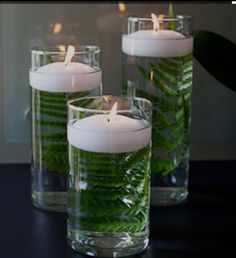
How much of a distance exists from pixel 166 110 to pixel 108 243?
0.19 metres

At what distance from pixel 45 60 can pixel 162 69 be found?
0.13 metres

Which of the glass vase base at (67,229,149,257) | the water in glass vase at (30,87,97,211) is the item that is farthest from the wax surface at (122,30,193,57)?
the glass vase base at (67,229,149,257)

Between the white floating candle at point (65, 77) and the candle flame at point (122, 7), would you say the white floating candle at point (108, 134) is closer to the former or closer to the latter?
the white floating candle at point (65, 77)

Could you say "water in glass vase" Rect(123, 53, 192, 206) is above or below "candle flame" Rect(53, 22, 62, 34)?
below

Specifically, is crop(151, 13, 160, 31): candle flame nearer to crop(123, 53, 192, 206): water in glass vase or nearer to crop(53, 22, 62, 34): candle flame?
crop(123, 53, 192, 206): water in glass vase

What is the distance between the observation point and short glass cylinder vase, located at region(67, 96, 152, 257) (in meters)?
0.64

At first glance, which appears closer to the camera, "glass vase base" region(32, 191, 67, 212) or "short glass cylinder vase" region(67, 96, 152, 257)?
"short glass cylinder vase" region(67, 96, 152, 257)

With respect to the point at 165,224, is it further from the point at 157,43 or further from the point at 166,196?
the point at 157,43

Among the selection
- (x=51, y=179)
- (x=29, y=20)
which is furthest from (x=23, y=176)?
(x=29, y=20)

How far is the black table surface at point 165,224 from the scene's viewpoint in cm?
66

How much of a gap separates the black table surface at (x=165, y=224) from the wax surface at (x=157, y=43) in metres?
0.18

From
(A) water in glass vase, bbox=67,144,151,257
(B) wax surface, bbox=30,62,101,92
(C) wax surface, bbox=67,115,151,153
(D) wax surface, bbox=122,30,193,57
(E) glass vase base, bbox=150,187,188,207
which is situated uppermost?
(D) wax surface, bbox=122,30,193,57

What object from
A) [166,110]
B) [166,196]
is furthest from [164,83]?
[166,196]

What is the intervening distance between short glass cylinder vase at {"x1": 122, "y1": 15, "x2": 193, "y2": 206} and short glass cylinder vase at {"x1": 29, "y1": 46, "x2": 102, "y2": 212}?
0.05 metres
